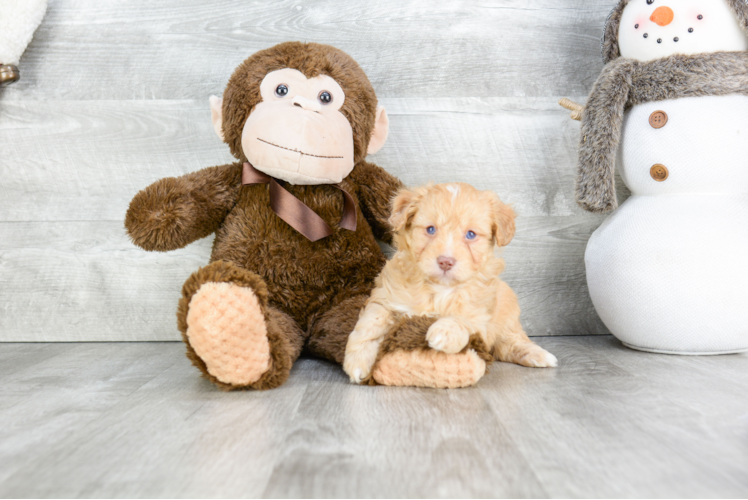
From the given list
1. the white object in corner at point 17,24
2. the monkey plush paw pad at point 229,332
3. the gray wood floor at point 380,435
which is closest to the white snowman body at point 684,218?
the gray wood floor at point 380,435

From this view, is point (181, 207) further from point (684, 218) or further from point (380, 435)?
point (684, 218)

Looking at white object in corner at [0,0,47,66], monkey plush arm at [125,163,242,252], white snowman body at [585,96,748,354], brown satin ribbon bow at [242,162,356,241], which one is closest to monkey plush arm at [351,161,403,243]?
brown satin ribbon bow at [242,162,356,241]

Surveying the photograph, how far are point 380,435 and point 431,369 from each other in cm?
26

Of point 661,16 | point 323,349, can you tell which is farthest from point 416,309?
point 661,16

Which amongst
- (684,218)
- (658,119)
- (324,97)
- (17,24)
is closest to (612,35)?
(658,119)

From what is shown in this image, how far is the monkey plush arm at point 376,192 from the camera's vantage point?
1.48 metres

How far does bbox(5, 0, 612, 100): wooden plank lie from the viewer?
1667 mm

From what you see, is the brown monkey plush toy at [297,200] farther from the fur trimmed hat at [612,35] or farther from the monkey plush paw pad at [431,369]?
the fur trimmed hat at [612,35]

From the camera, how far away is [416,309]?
1.20 metres

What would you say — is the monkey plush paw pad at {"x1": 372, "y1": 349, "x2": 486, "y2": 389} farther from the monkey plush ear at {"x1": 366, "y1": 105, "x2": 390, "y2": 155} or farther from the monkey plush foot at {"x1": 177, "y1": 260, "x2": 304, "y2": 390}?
the monkey plush ear at {"x1": 366, "y1": 105, "x2": 390, "y2": 155}

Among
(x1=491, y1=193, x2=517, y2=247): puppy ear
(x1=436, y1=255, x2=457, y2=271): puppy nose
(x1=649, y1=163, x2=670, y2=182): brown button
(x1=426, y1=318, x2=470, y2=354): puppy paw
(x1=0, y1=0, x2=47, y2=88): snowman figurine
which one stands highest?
(x1=0, y1=0, x2=47, y2=88): snowman figurine

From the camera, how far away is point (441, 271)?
3.72 ft

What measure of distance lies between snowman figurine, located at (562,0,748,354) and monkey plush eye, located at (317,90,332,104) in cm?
64

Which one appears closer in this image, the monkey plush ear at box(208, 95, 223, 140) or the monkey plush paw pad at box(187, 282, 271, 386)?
the monkey plush paw pad at box(187, 282, 271, 386)
